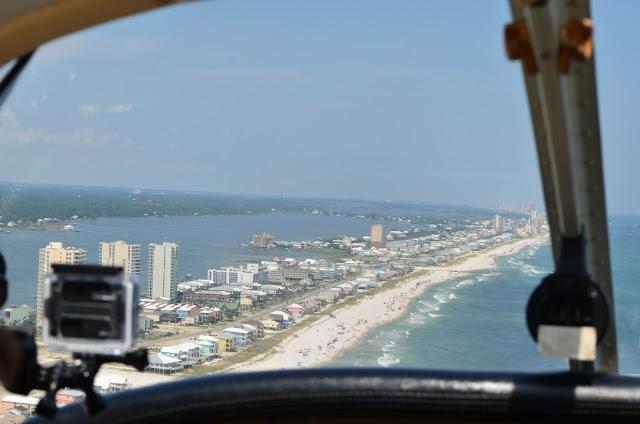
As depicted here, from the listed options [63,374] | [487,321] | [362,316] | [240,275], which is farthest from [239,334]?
[63,374]

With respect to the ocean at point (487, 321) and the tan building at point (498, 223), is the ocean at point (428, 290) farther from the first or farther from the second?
the tan building at point (498, 223)

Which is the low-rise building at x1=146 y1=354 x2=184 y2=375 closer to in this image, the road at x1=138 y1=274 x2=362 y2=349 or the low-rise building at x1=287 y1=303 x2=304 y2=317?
the road at x1=138 y1=274 x2=362 y2=349

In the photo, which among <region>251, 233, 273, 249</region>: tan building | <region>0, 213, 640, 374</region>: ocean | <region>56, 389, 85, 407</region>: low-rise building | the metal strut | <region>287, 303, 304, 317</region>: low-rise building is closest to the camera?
the metal strut

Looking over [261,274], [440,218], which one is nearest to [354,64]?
→ [440,218]

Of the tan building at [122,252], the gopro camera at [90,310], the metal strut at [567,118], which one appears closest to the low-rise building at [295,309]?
the tan building at [122,252]

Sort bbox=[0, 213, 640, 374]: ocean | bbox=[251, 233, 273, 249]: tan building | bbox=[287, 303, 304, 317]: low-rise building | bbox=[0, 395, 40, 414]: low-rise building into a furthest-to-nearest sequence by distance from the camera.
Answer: bbox=[251, 233, 273, 249]: tan building
bbox=[287, 303, 304, 317]: low-rise building
bbox=[0, 213, 640, 374]: ocean
bbox=[0, 395, 40, 414]: low-rise building

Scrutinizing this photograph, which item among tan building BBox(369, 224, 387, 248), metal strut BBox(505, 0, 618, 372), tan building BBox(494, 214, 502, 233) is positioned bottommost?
tan building BBox(369, 224, 387, 248)

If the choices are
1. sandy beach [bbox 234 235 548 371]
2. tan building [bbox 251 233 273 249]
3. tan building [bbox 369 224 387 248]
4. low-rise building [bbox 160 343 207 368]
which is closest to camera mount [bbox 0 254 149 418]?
low-rise building [bbox 160 343 207 368]
